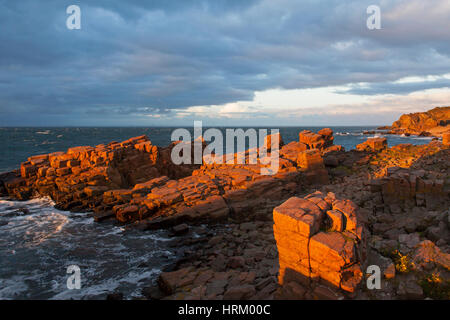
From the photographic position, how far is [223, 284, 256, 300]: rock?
859 centimetres

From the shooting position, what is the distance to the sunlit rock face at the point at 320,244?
700cm

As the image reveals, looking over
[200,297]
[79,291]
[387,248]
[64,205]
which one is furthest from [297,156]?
[64,205]

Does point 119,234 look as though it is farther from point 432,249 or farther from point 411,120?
point 411,120

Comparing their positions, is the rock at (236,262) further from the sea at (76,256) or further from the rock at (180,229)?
the rock at (180,229)

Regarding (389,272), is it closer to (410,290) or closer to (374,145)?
(410,290)

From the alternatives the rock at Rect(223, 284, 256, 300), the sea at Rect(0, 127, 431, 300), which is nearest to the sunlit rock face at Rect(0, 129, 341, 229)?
the sea at Rect(0, 127, 431, 300)

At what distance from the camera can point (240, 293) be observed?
8.67 m

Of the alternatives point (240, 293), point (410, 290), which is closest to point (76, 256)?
point (240, 293)

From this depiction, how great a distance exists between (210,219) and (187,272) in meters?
6.87

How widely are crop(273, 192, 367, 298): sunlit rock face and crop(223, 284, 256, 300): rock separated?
1277 millimetres

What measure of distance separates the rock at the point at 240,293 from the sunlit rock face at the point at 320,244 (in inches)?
50.3

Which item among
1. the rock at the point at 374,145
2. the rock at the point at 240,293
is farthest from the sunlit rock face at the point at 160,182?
the rock at the point at 240,293

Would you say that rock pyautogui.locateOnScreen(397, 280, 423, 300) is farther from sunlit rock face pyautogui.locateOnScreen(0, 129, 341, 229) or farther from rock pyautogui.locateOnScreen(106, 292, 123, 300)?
sunlit rock face pyautogui.locateOnScreen(0, 129, 341, 229)

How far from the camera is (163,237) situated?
1653 centimetres
